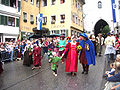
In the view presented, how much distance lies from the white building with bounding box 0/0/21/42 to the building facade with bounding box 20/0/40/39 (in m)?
1.49

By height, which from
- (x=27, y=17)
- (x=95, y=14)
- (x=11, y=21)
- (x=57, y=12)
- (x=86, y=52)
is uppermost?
(x=95, y=14)

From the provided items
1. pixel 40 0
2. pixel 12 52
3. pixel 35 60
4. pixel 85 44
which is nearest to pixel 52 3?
pixel 40 0

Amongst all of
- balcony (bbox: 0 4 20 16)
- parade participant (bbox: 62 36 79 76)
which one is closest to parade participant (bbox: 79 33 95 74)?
parade participant (bbox: 62 36 79 76)

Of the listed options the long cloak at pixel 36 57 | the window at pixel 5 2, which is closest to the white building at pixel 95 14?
the window at pixel 5 2

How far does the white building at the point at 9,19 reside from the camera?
22.1 metres

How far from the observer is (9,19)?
23.7m

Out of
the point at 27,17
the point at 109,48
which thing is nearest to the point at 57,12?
the point at 27,17

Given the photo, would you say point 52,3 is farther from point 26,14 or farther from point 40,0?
point 26,14

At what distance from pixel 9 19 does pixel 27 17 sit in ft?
16.0

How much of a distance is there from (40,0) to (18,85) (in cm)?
2833

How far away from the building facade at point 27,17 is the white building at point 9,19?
149 centimetres

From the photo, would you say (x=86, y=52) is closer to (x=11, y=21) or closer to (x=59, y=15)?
(x=11, y=21)

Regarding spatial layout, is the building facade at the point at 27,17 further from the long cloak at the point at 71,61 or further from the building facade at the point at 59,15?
the long cloak at the point at 71,61

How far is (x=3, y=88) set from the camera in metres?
6.45
